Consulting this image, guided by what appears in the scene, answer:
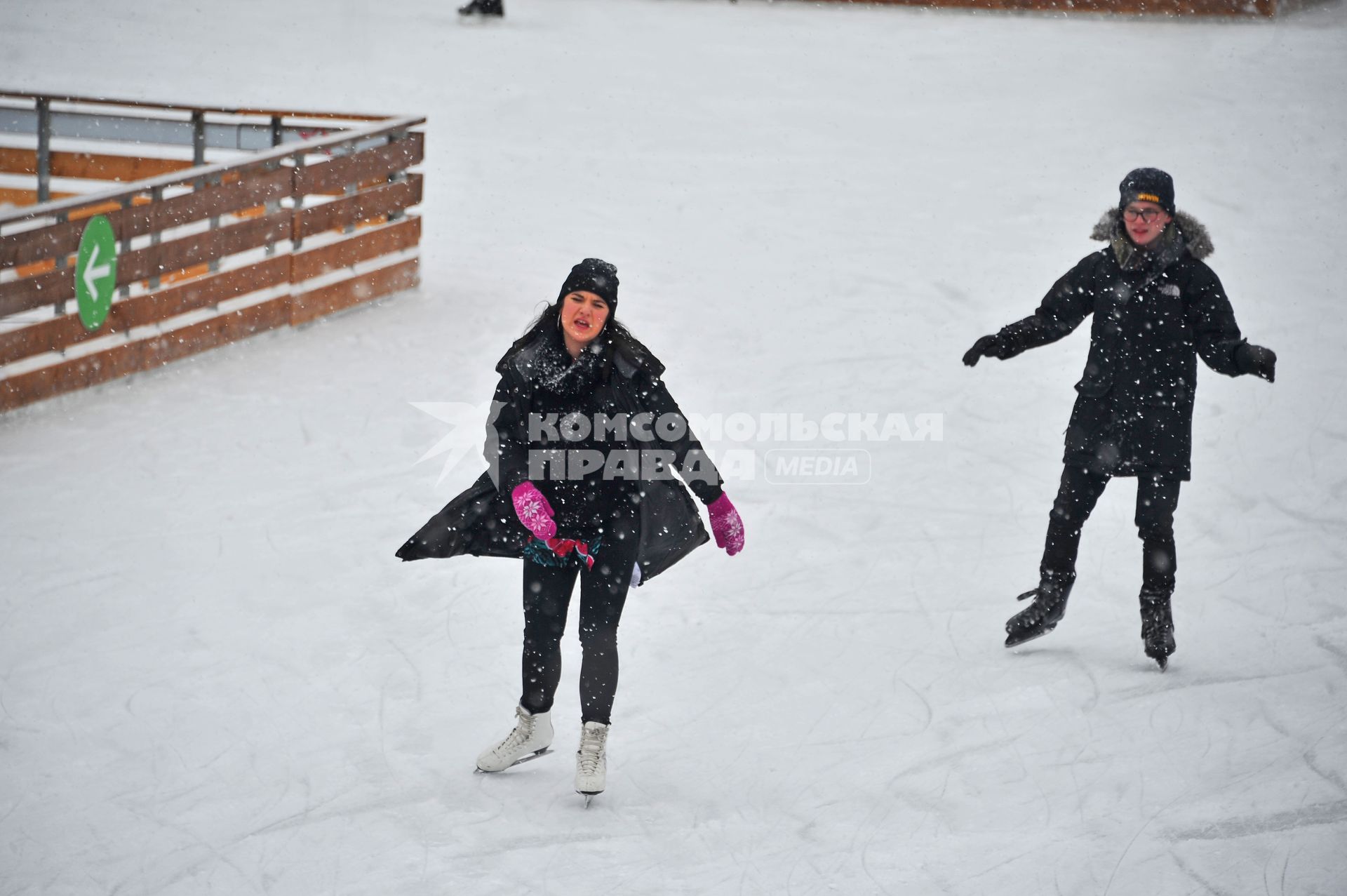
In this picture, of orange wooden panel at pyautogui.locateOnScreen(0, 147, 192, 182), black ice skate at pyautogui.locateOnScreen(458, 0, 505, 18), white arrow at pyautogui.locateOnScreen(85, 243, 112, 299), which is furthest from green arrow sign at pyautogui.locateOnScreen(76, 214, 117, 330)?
black ice skate at pyautogui.locateOnScreen(458, 0, 505, 18)

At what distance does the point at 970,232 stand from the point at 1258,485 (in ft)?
13.7

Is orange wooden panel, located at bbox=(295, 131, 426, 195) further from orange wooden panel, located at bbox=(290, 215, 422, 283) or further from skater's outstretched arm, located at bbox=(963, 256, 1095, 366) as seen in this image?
skater's outstretched arm, located at bbox=(963, 256, 1095, 366)

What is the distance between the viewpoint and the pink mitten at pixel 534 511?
3402 mm

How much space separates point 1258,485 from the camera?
6242 millimetres

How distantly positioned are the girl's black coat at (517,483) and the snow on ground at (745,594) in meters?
0.75

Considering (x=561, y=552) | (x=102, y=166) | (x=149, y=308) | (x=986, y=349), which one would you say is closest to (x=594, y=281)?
(x=561, y=552)

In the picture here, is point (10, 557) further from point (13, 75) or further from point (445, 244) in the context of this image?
point (13, 75)

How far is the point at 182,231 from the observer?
9906 mm

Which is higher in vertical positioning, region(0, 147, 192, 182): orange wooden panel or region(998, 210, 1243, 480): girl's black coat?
region(998, 210, 1243, 480): girl's black coat

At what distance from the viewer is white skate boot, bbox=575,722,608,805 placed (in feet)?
12.1

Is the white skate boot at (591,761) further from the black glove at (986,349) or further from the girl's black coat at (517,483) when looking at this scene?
the black glove at (986,349)

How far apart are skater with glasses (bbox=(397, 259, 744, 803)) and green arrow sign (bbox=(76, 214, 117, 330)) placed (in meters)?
4.31

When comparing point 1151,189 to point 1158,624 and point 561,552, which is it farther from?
point 561,552

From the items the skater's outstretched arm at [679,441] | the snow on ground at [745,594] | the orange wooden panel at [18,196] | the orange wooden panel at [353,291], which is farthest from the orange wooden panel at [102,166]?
the skater's outstretched arm at [679,441]
